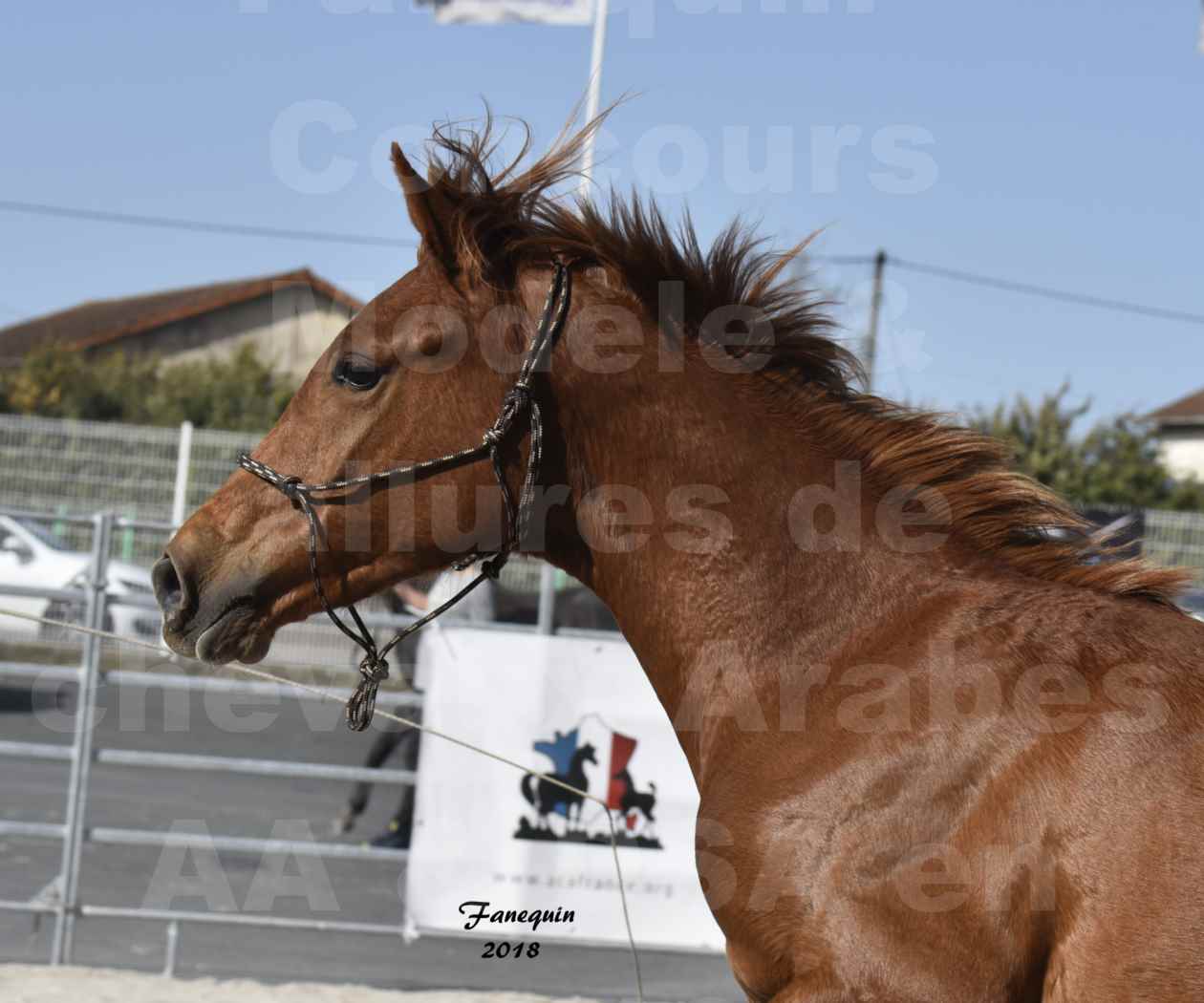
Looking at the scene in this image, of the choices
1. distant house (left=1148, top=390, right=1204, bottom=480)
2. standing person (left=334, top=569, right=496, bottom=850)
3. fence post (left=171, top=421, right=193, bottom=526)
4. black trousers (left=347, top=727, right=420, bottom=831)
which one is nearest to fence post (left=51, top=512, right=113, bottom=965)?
standing person (left=334, top=569, right=496, bottom=850)

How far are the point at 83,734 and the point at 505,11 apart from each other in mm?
7030

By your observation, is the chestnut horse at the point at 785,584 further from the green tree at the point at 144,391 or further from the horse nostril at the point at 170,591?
the green tree at the point at 144,391

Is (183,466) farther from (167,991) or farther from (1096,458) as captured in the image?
(1096,458)

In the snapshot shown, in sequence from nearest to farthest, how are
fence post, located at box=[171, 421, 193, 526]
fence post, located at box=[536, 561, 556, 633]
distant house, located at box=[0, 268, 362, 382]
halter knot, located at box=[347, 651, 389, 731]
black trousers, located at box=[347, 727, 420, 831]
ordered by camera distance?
halter knot, located at box=[347, 651, 389, 731], fence post, located at box=[536, 561, 556, 633], black trousers, located at box=[347, 727, 420, 831], fence post, located at box=[171, 421, 193, 526], distant house, located at box=[0, 268, 362, 382]

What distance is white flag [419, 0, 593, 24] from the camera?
10773 millimetres

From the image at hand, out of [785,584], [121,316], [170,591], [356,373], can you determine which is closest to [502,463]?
[356,373]

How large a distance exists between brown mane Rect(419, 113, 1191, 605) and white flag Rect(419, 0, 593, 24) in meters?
8.39

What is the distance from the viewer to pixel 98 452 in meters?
16.5

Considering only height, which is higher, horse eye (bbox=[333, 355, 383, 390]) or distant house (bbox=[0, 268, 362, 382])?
distant house (bbox=[0, 268, 362, 382])

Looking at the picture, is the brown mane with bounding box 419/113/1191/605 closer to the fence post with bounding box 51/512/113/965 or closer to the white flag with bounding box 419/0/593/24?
the fence post with bounding box 51/512/113/965

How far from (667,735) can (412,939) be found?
1793 mm

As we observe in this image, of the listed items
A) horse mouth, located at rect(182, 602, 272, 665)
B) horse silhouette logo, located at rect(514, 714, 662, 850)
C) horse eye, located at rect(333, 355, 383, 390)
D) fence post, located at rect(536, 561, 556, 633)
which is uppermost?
horse eye, located at rect(333, 355, 383, 390)

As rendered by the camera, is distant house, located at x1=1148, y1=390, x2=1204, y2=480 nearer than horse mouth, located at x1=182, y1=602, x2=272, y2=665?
No

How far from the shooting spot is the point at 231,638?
2.79 m
